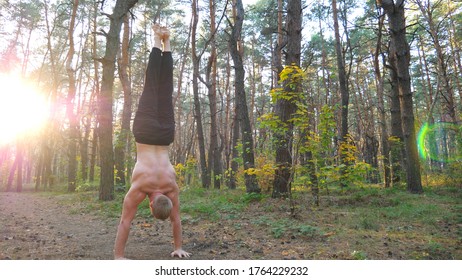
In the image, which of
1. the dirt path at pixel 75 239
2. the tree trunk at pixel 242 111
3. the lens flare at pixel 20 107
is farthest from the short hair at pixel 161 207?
the lens flare at pixel 20 107

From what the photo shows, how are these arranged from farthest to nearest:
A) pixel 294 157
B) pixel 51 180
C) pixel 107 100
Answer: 1. pixel 51 180
2. pixel 107 100
3. pixel 294 157

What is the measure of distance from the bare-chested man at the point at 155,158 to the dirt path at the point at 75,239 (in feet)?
2.37

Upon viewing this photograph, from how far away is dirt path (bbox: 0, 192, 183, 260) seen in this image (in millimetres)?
3948

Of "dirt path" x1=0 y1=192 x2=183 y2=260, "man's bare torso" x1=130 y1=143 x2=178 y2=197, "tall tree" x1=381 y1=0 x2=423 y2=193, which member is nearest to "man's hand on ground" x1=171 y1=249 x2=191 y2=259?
"dirt path" x1=0 y1=192 x2=183 y2=260

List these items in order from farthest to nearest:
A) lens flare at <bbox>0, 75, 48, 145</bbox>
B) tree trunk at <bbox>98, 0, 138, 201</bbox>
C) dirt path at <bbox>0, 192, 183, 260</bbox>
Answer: lens flare at <bbox>0, 75, 48, 145</bbox> → tree trunk at <bbox>98, 0, 138, 201</bbox> → dirt path at <bbox>0, 192, 183, 260</bbox>

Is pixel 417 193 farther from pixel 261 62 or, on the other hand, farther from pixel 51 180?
pixel 51 180

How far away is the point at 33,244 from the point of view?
452cm

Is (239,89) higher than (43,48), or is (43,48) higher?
(43,48)

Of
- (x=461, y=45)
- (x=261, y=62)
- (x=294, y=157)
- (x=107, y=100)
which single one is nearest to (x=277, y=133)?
(x=294, y=157)

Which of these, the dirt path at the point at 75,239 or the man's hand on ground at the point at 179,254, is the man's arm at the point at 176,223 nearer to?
the man's hand on ground at the point at 179,254

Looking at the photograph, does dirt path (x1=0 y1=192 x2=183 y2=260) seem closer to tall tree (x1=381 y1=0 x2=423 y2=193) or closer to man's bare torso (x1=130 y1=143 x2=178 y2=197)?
man's bare torso (x1=130 y1=143 x2=178 y2=197)

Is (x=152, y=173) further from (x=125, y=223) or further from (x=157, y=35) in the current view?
(x=157, y=35)
